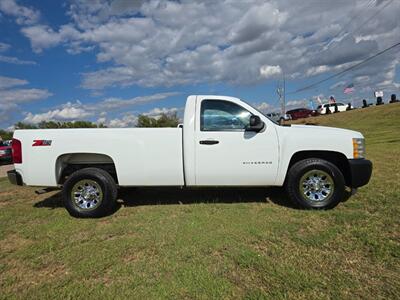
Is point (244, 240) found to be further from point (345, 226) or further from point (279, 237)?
point (345, 226)

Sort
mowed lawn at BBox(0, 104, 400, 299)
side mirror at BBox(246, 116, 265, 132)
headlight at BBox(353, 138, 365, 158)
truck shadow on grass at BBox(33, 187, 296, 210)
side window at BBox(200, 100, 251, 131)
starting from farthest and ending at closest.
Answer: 1. truck shadow on grass at BBox(33, 187, 296, 210)
2. side window at BBox(200, 100, 251, 131)
3. headlight at BBox(353, 138, 365, 158)
4. side mirror at BBox(246, 116, 265, 132)
5. mowed lawn at BBox(0, 104, 400, 299)

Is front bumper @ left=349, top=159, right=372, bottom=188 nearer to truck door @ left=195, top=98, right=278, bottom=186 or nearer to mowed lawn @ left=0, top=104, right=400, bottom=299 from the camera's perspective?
mowed lawn @ left=0, top=104, right=400, bottom=299

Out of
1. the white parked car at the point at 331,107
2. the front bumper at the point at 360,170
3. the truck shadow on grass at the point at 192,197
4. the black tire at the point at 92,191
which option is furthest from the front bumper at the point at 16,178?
the white parked car at the point at 331,107

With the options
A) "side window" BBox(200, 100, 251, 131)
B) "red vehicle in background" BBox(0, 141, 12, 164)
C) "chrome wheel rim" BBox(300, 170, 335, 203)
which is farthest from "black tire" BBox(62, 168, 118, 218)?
"red vehicle in background" BBox(0, 141, 12, 164)

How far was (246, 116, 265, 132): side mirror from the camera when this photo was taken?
4676mm

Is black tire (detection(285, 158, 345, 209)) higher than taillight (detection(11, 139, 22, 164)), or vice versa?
taillight (detection(11, 139, 22, 164))

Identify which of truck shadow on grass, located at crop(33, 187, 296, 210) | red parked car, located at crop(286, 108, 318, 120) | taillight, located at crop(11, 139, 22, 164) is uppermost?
red parked car, located at crop(286, 108, 318, 120)

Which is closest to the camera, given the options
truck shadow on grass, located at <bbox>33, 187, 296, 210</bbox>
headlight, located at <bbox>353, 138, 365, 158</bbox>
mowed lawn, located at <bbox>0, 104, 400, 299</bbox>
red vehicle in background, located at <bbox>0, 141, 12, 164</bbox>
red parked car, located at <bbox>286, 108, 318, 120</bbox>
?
mowed lawn, located at <bbox>0, 104, 400, 299</bbox>

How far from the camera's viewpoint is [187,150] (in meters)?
4.82

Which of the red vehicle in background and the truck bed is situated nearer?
the truck bed

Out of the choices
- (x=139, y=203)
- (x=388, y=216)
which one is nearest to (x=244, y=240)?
(x=388, y=216)

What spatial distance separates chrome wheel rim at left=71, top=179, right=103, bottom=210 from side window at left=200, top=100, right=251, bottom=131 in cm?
202

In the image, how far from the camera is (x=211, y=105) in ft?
16.4

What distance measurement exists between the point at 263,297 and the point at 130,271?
141cm
